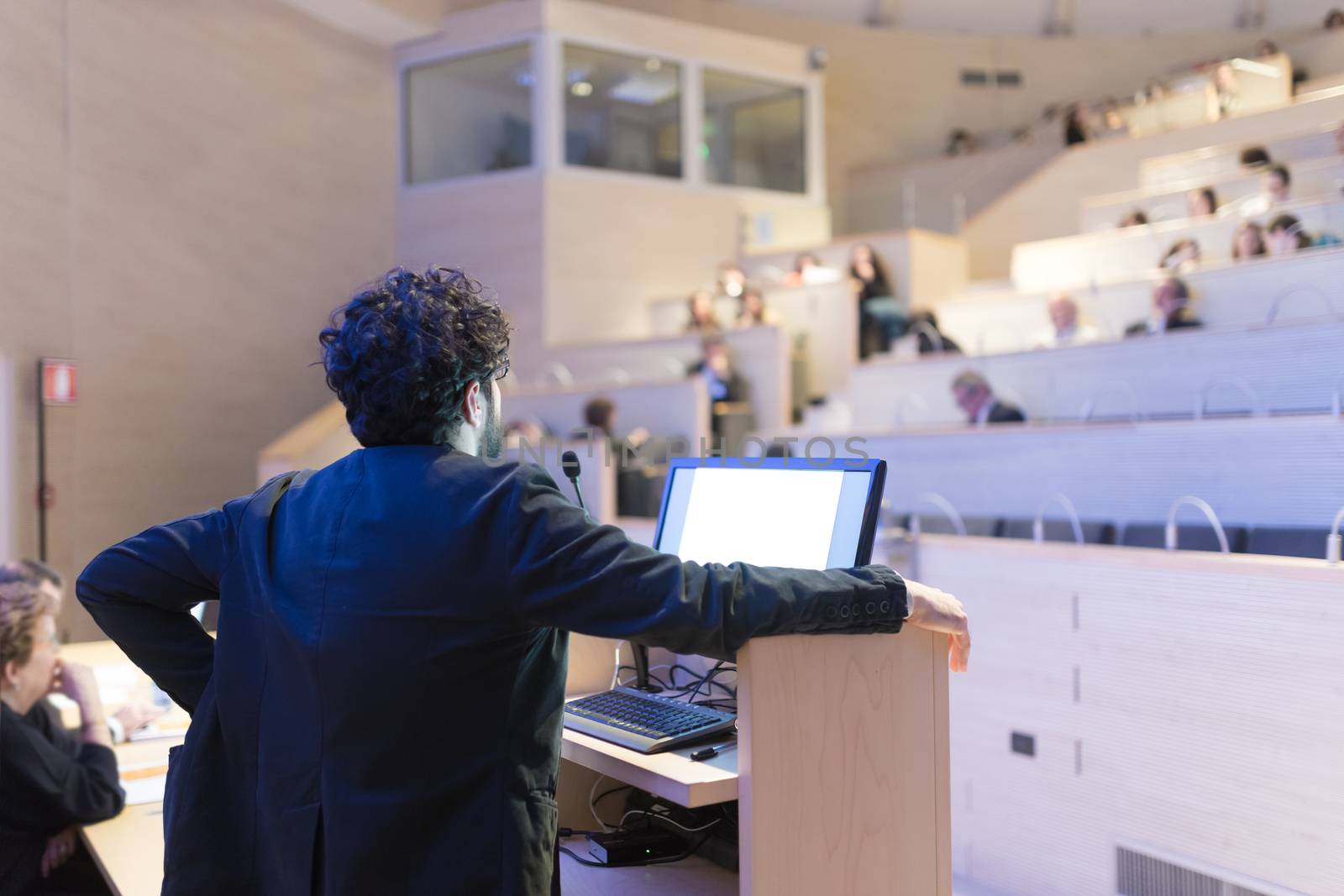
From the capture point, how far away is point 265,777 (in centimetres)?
106

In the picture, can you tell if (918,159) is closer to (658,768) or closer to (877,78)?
(877,78)

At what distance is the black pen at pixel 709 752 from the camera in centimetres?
120

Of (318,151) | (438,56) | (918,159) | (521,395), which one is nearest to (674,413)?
(521,395)

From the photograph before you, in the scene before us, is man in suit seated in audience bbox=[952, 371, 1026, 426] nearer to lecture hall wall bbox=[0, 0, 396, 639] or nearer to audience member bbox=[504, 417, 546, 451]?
audience member bbox=[504, 417, 546, 451]

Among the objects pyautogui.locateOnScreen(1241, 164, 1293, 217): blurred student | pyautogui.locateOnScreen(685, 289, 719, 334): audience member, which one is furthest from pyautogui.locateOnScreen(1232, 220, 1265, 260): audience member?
pyautogui.locateOnScreen(685, 289, 719, 334): audience member

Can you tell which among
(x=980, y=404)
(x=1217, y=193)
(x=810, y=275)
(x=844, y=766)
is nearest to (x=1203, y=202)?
(x=1217, y=193)

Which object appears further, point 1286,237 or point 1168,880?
point 1286,237

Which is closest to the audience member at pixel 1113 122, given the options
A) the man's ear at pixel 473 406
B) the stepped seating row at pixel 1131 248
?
the stepped seating row at pixel 1131 248

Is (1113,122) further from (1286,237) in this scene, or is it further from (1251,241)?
(1286,237)

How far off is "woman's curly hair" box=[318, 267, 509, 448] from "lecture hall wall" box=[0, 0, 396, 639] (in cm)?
297

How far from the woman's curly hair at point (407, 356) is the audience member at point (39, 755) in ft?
3.85

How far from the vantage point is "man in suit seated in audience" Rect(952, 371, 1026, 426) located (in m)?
4.07

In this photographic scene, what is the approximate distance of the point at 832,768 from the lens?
1146 mm

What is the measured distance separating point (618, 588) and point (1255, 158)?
6304mm
